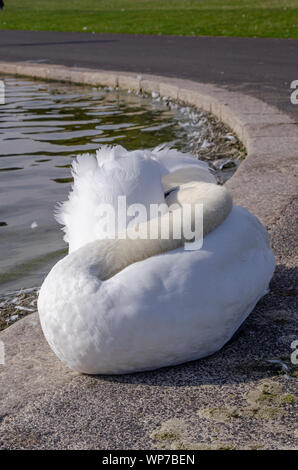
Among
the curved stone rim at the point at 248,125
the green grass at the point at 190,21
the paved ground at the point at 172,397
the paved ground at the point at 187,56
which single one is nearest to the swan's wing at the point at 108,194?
the paved ground at the point at 172,397

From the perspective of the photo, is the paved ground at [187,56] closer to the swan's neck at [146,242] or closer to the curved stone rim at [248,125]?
the curved stone rim at [248,125]

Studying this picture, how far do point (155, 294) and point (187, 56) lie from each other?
1180 centimetres

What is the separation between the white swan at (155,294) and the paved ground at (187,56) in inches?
198

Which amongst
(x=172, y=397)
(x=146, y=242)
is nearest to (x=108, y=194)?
(x=146, y=242)

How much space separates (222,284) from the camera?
2674mm

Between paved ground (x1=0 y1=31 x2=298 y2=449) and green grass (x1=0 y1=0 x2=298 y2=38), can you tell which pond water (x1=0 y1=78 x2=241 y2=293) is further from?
green grass (x1=0 y1=0 x2=298 y2=38)

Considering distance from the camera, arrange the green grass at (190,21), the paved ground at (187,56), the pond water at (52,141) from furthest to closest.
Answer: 1. the green grass at (190,21)
2. the paved ground at (187,56)
3. the pond water at (52,141)

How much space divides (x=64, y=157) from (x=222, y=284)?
496 cm

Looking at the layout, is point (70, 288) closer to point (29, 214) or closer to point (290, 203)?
point (290, 203)

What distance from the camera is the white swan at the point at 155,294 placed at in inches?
100

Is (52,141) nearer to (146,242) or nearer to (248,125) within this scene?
(248,125)

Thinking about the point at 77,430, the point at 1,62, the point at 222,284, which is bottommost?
the point at 1,62

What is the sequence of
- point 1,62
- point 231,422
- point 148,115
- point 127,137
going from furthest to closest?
point 1,62, point 148,115, point 127,137, point 231,422

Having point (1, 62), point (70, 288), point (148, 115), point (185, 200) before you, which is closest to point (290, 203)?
point (185, 200)
